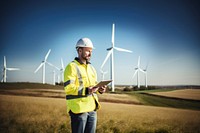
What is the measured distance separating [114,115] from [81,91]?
2.41 metres

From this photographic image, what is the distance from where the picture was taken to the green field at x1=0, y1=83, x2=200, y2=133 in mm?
3559

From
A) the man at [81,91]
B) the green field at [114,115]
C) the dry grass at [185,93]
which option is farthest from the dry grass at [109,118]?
the man at [81,91]

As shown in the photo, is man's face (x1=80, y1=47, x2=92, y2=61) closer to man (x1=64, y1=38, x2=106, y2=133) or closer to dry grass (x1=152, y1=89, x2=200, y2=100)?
man (x1=64, y1=38, x2=106, y2=133)

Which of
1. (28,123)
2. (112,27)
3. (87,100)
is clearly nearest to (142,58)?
(112,27)

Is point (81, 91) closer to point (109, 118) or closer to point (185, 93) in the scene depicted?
point (109, 118)

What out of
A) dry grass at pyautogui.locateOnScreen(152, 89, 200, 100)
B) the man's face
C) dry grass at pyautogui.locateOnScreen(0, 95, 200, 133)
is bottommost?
dry grass at pyautogui.locateOnScreen(0, 95, 200, 133)

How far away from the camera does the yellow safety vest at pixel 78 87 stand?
1672 millimetres

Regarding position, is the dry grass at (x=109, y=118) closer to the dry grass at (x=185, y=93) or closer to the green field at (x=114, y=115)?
the green field at (x=114, y=115)

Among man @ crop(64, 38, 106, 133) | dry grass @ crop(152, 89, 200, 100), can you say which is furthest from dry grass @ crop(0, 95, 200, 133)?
man @ crop(64, 38, 106, 133)

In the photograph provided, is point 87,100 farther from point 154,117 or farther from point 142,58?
point 142,58

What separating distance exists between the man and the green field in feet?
6.26

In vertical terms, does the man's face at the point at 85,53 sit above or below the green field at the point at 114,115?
above

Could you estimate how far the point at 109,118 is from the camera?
3.85 metres

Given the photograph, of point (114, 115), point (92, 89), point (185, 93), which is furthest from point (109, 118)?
point (92, 89)
